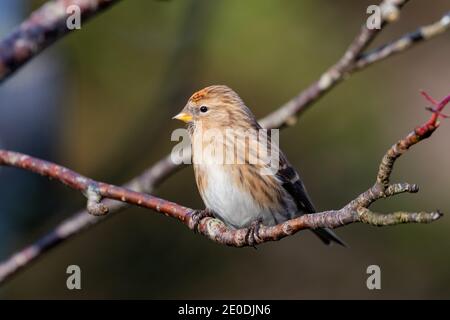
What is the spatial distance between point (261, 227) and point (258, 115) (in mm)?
3787

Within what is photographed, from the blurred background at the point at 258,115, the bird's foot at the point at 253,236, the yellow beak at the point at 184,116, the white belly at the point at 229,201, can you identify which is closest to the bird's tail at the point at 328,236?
the white belly at the point at 229,201

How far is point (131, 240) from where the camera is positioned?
632cm

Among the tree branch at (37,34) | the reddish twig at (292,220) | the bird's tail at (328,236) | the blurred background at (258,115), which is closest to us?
the reddish twig at (292,220)

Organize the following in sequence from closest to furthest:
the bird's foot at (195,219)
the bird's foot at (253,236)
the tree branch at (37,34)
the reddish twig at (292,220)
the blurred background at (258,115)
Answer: the reddish twig at (292,220)
the bird's foot at (253,236)
the bird's foot at (195,219)
the tree branch at (37,34)
the blurred background at (258,115)

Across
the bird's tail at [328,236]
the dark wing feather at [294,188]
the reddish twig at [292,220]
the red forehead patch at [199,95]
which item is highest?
the red forehead patch at [199,95]

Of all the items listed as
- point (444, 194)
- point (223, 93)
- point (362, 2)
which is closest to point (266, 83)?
point (362, 2)

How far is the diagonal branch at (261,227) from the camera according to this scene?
1974 millimetres

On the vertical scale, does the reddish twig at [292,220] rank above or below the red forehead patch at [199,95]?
below

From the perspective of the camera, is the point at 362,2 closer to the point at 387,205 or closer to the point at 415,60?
the point at 415,60

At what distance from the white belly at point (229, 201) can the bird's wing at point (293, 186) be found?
1.00 ft

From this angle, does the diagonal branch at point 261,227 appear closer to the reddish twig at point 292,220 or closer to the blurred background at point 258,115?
the reddish twig at point 292,220

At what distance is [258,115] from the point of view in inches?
257
